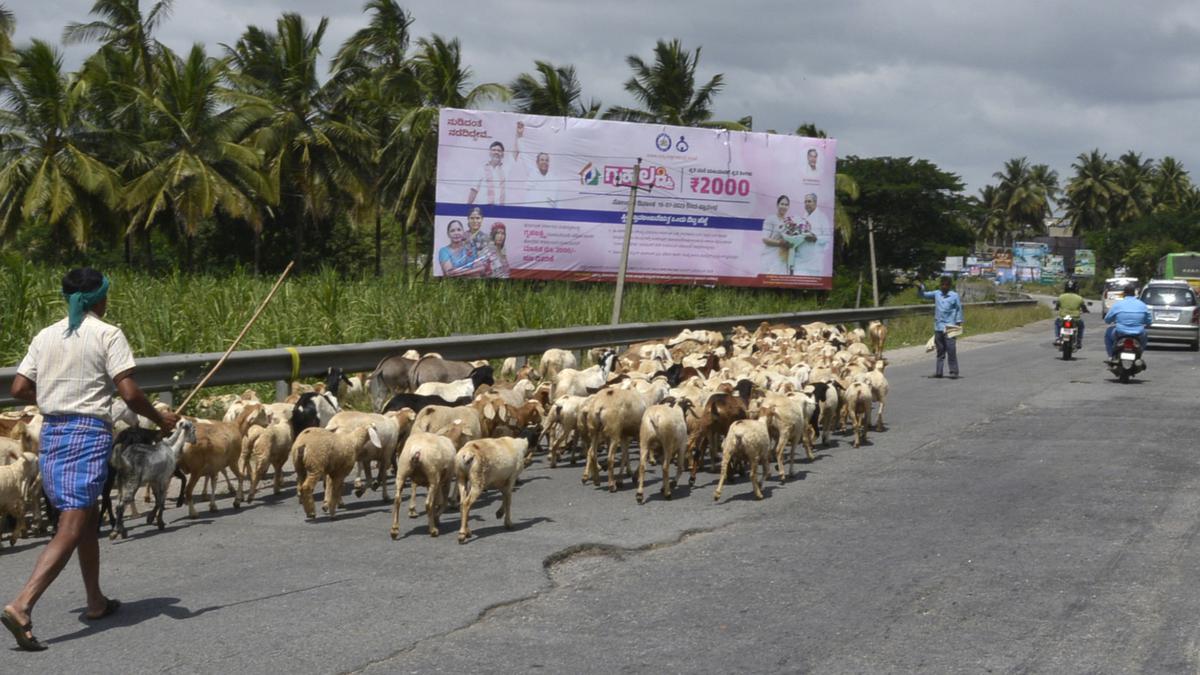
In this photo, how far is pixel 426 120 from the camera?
40.7 metres

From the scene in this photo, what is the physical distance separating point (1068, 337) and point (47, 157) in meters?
31.1

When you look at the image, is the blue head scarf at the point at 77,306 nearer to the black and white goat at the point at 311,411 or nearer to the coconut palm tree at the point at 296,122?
the black and white goat at the point at 311,411

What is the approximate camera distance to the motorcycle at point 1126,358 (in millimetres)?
20016

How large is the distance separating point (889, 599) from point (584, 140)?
25.3 meters

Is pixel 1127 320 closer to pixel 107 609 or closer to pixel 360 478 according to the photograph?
pixel 360 478

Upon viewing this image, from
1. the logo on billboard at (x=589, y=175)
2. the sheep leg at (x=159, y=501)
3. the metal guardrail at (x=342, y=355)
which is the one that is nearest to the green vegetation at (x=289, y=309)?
the metal guardrail at (x=342, y=355)

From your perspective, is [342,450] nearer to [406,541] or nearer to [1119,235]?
[406,541]

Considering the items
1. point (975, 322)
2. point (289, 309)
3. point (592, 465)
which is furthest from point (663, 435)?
point (975, 322)

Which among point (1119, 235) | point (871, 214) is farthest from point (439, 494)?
point (1119, 235)

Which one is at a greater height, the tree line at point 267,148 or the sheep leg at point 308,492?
the tree line at point 267,148

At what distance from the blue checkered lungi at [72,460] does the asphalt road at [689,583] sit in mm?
674

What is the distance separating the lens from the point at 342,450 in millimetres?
8859

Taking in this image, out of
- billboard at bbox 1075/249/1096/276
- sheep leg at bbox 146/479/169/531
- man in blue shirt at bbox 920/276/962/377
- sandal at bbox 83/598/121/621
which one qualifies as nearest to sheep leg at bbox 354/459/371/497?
sheep leg at bbox 146/479/169/531

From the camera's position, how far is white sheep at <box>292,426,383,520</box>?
8727 mm
